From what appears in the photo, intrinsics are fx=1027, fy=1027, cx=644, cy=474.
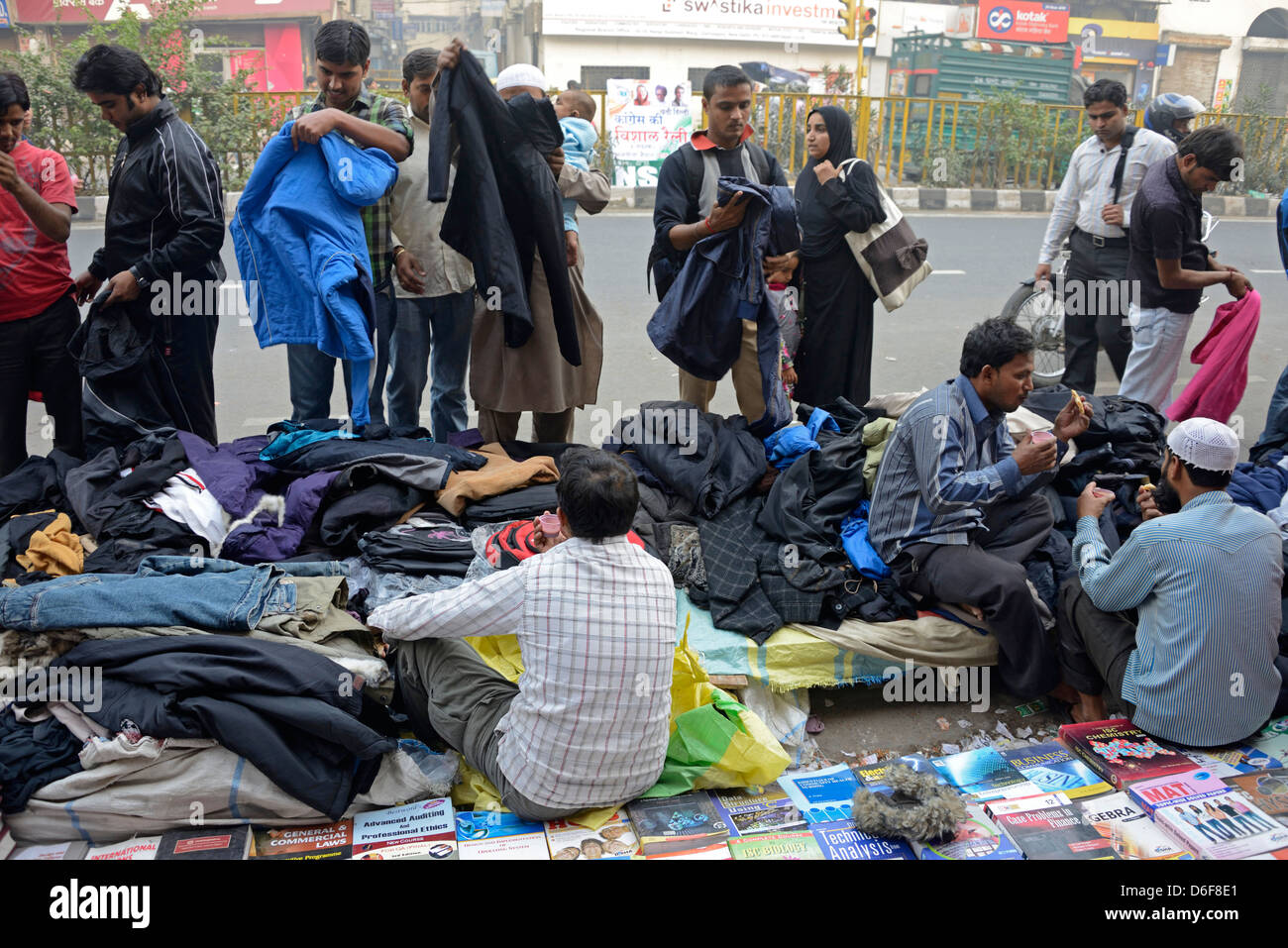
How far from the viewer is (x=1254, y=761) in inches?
116

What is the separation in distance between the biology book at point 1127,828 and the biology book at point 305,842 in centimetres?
196

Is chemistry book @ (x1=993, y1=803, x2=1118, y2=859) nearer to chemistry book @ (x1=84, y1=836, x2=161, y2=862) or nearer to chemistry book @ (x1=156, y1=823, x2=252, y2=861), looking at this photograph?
chemistry book @ (x1=156, y1=823, x2=252, y2=861)

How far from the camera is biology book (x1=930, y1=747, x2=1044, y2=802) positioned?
289 cm

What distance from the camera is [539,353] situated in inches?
170

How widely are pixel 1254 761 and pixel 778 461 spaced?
1.91 metres

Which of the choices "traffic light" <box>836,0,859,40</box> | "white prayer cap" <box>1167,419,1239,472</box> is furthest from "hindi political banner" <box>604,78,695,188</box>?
"white prayer cap" <box>1167,419,1239,472</box>

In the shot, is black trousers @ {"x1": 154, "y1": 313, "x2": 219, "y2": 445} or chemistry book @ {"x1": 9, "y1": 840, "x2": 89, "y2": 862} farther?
black trousers @ {"x1": 154, "y1": 313, "x2": 219, "y2": 445}

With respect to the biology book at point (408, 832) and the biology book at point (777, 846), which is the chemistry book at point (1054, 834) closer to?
the biology book at point (777, 846)

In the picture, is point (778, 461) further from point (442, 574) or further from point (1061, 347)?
point (1061, 347)

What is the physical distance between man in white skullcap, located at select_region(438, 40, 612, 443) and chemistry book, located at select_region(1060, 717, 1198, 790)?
2.36 metres

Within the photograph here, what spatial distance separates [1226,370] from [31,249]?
5.20 meters

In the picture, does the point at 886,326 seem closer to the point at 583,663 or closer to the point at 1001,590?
the point at 1001,590

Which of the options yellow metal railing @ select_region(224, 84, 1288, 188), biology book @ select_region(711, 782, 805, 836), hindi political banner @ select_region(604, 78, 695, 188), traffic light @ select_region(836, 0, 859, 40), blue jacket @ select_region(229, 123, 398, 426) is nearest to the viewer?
biology book @ select_region(711, 782, 805, 836)

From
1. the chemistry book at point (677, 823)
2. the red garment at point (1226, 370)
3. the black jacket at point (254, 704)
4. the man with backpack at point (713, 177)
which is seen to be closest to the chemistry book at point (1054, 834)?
the chemistry book at point (677, 823)
